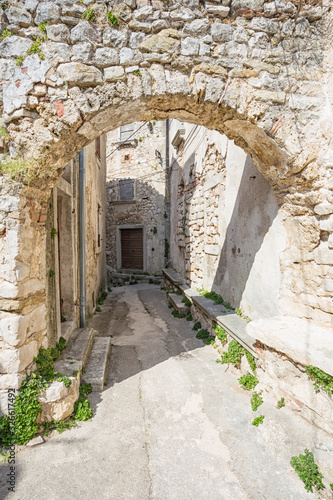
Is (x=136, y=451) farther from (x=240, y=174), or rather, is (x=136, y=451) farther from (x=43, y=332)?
(x=240, y=174)

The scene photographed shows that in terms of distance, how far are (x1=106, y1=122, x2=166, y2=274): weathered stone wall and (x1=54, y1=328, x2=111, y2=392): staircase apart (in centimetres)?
779

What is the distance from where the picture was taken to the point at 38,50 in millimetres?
2320

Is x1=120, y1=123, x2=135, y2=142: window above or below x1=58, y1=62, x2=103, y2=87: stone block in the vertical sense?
above

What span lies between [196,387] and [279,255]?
188 cm

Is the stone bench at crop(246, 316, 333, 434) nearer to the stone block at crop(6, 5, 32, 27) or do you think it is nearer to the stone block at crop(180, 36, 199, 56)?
the stone block at crop(180, 36, 199, 56)

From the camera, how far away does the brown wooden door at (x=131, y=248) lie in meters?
12.5

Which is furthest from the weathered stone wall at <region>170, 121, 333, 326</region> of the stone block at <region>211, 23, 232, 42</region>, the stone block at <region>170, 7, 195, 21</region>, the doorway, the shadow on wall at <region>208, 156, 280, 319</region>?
the doorway

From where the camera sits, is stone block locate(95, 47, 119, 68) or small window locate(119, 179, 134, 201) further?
small window locate(119, 179, 134, 201)

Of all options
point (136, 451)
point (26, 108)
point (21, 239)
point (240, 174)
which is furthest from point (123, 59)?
point (136, 451)

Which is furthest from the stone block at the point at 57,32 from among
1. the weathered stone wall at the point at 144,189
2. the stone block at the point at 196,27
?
the weathered stone wall at the point at 144,189

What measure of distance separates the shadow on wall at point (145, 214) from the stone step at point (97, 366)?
7729mm

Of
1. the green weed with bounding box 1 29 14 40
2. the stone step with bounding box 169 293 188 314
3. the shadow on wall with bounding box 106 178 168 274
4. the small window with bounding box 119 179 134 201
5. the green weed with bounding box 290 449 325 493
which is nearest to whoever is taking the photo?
the green weed with bounding box 290 449 325 493

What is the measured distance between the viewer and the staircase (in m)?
2.99

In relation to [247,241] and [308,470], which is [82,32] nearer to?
[247,241]
